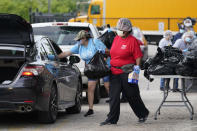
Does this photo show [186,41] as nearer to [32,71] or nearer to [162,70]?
[162,70]

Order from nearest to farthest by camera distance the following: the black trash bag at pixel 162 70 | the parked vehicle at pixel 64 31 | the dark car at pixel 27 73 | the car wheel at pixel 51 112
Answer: the dark car at pixel 27 73 < the car wheel at pixel 51 112 < the black trash bag at pixel 162 70 < the parked vehicle at pixel 64 31

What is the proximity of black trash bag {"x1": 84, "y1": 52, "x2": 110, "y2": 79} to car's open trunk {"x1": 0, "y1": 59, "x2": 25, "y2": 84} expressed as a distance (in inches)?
72.2

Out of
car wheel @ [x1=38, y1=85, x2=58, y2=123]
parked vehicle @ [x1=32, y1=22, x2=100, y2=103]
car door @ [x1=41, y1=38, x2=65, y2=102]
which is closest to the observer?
car wheel @ [x1=38, y1=85, x2=58, y2=123]

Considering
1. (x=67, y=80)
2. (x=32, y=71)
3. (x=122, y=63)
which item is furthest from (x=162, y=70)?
(x=32, y=71)

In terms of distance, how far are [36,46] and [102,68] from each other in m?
1.33

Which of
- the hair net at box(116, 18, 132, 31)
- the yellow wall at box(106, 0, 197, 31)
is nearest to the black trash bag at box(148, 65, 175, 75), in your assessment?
the hair net at box(116, 18, 132, 31)

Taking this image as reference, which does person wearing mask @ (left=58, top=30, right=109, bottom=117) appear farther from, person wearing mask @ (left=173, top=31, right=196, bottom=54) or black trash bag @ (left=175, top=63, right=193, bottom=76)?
person wearing mask @ (left=173, top=31, right=196, bottom=54)

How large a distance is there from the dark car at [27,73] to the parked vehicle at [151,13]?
71.2 ft

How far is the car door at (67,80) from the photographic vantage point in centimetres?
1139

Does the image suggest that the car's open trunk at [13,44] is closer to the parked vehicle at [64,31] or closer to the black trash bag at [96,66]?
the black trash bag at [96,66]

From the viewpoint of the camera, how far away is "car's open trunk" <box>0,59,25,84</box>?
1012cm

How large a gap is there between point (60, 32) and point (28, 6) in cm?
6225

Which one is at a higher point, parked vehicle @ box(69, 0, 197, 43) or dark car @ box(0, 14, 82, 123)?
dark car @ box(0, 14, 82, 123)

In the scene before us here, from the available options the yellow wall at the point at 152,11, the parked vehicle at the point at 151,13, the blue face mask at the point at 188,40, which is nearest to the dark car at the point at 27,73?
the blue face mask at the point at 188,40
